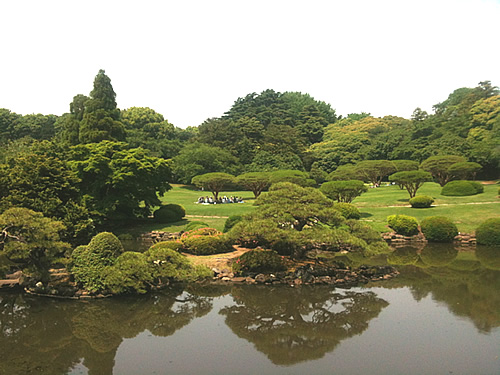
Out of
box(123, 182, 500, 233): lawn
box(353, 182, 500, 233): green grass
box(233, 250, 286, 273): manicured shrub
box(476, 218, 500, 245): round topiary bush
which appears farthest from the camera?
box(123, 182, 500, 233): lawn

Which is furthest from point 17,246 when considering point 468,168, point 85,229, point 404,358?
point 468,168

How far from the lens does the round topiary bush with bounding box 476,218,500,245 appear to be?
2072 centimetres

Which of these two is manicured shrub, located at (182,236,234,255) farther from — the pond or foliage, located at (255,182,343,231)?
the pond

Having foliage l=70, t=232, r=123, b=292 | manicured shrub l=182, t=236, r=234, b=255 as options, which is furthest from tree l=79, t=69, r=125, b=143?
foliage l=70, t=232, r=123, b=292

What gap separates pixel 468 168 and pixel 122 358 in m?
39.6

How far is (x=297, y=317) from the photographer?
11.1 meters

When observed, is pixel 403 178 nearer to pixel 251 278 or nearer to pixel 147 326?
pixel 251 278

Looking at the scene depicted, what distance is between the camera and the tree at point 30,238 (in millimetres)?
12448

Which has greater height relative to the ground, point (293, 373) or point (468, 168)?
point (468, 168)

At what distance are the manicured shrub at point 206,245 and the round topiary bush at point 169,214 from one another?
959 cm

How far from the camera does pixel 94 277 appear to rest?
1291 cm

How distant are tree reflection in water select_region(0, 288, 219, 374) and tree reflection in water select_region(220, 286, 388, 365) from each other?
1.56 meters

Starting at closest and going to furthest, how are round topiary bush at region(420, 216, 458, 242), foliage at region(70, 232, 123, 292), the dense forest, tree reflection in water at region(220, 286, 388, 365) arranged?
tree reflection in water at region(220, 286, 388, 365) < foliage at region(70, 232, 123, 292) < the dense forest < round topiary bush at region(420, 216, 458, 242)

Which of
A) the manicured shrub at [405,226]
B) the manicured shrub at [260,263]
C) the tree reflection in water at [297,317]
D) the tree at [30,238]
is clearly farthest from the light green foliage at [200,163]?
the tree reflection in water at [297,317]
